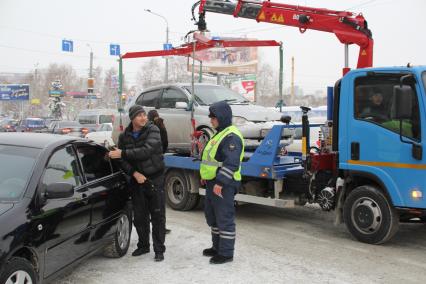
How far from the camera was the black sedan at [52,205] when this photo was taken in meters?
3.60

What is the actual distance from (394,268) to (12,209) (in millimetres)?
4071

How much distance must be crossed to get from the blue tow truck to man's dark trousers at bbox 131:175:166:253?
2077 millimetres

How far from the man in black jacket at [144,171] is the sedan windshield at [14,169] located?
48.6 inches

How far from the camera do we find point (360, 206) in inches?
251

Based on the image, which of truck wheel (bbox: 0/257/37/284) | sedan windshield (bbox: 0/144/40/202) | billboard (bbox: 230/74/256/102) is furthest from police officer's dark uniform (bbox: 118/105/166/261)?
billboard (bbox: 230/74/256/102)

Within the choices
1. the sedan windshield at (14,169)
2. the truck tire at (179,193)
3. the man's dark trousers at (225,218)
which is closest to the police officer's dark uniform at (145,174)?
the man's dark trousers at (225,218)

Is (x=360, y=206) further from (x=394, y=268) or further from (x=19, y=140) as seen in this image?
(x=19, y=140)

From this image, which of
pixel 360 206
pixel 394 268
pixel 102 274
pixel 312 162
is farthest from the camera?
pixel 312 162

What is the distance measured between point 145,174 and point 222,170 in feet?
3.03

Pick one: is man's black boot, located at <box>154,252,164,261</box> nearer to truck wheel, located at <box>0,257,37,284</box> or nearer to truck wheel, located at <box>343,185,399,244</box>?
truck wheel, located at <box>0,257,37,284</box>

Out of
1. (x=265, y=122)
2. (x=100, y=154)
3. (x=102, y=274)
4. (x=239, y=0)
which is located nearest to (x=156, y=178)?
(x=100, y=154)

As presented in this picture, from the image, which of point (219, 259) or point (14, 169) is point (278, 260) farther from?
point (14, 169)

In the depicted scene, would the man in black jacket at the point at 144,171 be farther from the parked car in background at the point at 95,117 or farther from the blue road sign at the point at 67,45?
the blue road sign at the point at 67,45

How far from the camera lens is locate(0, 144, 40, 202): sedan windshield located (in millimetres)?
3908
